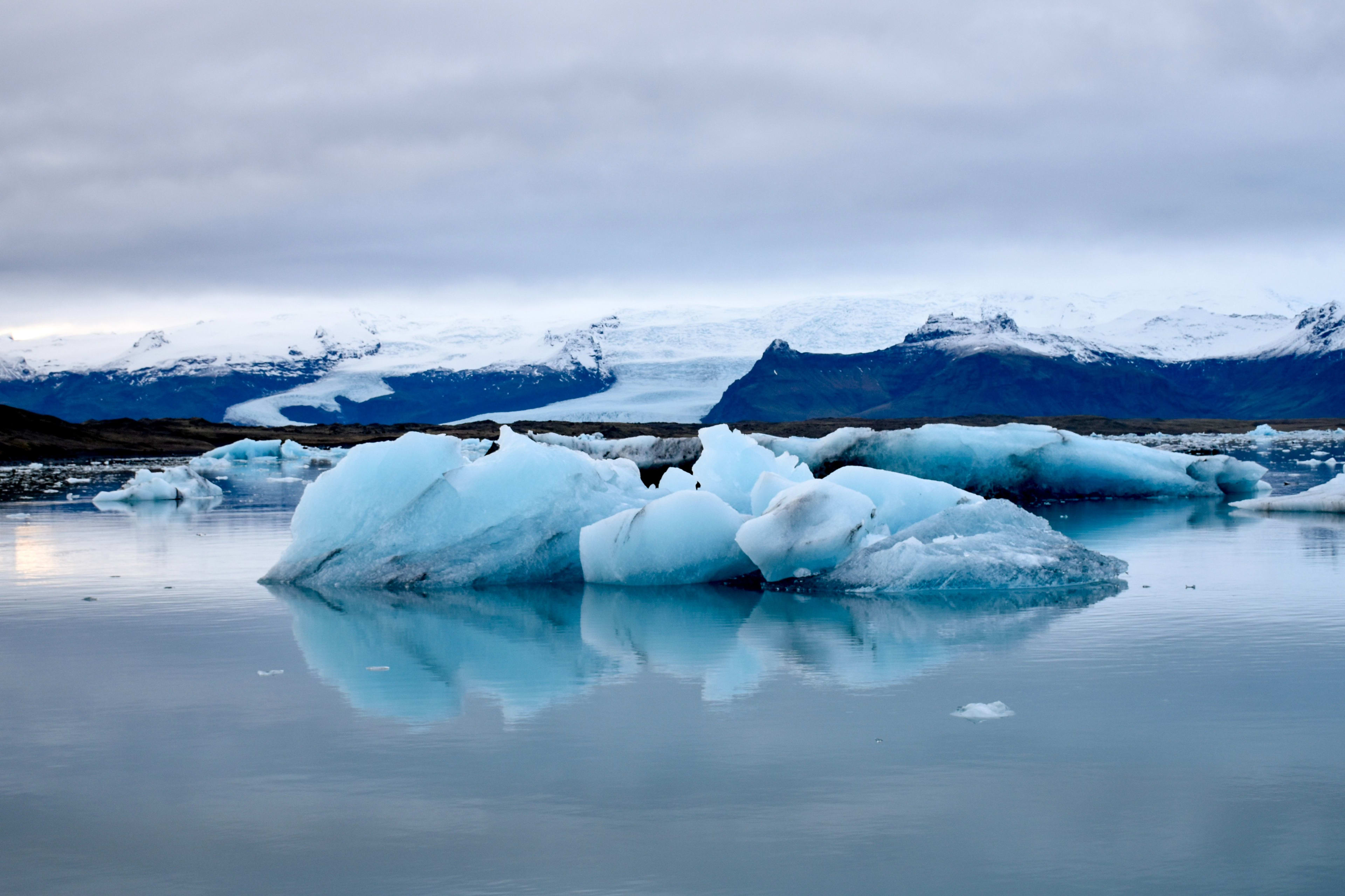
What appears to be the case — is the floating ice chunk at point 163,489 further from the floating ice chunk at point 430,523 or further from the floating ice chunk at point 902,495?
the floating ice chunk at point 902,495

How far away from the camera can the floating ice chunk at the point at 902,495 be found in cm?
1265

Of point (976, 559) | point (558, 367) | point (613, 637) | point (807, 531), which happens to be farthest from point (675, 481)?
point (558, 367)

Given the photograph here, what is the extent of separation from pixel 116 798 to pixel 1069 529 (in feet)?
43.7

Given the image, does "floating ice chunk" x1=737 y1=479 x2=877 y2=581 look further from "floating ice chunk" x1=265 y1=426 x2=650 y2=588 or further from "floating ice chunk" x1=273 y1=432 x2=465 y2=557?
"floating ice chunk" x1=273 y1=432 x2=465 y2=557

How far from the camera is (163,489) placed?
2292 cm

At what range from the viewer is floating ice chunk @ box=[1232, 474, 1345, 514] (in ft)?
57.0

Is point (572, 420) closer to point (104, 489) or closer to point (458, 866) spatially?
point (104, 489)

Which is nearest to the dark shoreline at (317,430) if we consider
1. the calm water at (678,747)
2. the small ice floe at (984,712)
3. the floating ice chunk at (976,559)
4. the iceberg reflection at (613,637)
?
the floating ice chunk at (976,559)

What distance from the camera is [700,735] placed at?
5797 millimetres

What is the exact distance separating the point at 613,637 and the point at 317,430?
6763 cm

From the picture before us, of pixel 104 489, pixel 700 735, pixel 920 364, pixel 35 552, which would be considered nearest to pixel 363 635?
pixel 700 735

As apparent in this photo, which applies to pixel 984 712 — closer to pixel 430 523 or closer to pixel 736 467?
pixel 430 523

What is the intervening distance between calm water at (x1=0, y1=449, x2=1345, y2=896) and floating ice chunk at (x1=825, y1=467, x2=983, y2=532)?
103 inches

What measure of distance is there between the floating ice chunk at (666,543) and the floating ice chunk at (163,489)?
1375cm
